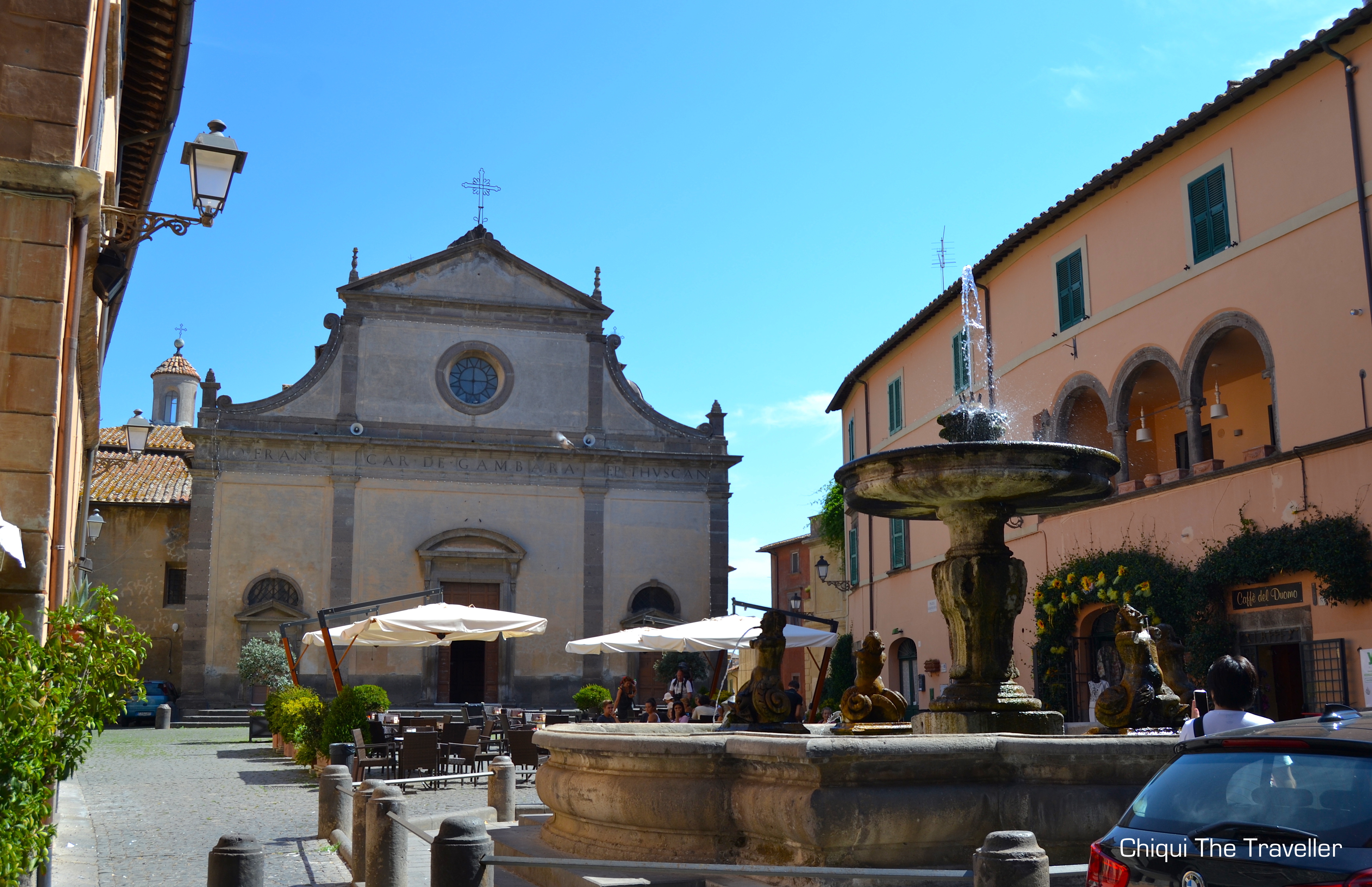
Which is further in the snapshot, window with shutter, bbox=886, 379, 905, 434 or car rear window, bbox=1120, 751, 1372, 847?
window with shutter, bbox=886, 379, 905, 434

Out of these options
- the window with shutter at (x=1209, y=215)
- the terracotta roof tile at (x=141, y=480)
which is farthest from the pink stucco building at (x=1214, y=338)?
the terracotta roof tile at (x=141, y=480)

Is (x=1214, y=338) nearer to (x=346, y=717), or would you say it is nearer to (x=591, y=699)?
(x=346, y=717)

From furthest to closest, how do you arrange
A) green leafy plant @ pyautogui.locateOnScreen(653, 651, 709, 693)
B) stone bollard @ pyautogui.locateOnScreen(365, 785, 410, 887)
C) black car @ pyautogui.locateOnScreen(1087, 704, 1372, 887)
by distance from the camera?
green leafy plant @ pyautogui.locateOnScreen(653, 651, 709, 693) < stone bollard @ pyautogui.locateOnScreen(365, 785, 410, 887) < black car @ pyautogui.locateOnScreen(1087, 704, 1372, 887)

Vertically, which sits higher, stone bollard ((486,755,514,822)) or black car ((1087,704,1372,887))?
black car ((1087,704,1372,887))

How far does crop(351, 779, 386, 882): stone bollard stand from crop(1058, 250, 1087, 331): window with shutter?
47.3 ft

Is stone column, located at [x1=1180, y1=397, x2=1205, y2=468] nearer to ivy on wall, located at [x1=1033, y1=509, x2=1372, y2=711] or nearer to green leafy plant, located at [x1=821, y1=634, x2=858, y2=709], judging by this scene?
ivy on wall, located at [x1=1033, y1=509, x2=1372, y2=711]

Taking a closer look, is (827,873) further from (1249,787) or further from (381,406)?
(381,406)

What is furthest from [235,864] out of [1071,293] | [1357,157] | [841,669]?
[841,669]

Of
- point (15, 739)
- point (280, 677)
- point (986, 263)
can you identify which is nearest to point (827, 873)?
point (15, 739)

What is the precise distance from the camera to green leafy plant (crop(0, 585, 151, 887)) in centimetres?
490

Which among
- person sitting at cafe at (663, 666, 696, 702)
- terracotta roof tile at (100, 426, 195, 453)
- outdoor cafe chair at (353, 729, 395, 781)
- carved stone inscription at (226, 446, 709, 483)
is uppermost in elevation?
terracotta roof tile at (100, 426, 195, 453)

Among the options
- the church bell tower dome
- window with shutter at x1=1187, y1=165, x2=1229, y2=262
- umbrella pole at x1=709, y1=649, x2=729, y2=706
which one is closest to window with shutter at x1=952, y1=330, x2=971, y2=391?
window with shutter at x1=1187, y1=165, x2=1229, y2=262

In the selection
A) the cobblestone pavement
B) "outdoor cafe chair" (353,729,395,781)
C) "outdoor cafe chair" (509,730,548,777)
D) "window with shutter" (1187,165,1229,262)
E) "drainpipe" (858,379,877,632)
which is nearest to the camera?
the cobblestone pavement

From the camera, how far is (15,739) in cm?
491
